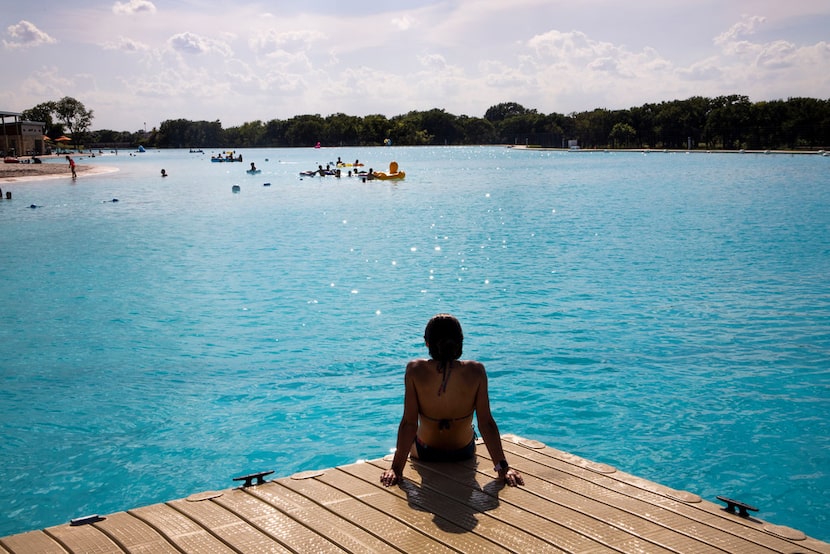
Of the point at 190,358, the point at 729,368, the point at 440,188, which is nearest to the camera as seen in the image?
the point at 729,368

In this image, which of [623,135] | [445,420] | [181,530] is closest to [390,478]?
[445,420]

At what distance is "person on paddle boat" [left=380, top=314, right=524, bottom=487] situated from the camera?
493 cm

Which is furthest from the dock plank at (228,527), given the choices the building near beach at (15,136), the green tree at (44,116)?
the green tree at (44,116)

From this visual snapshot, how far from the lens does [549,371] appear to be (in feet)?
38.7

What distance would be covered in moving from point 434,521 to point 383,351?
28.1 ft

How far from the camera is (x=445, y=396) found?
5.09 m

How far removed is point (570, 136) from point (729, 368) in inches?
6106

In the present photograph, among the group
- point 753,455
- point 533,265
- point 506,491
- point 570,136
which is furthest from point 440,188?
point 570,136

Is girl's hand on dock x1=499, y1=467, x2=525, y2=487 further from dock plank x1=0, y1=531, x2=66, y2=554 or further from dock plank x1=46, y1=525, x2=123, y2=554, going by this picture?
dock plank x1=0, y1=531, x2=66, y2=554

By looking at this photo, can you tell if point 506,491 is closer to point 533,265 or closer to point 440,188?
point 533,265

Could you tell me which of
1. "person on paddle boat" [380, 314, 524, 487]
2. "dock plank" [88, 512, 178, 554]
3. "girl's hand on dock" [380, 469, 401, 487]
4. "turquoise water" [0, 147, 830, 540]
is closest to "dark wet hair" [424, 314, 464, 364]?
"person on paddle boat" [380, 314, 524, 487]

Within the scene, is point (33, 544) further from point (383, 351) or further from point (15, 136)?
point (15, 136)

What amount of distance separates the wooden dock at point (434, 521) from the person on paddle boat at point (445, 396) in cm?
18

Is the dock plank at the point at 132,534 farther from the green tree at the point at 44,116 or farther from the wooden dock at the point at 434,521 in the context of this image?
the green tree at the point at 44,116
